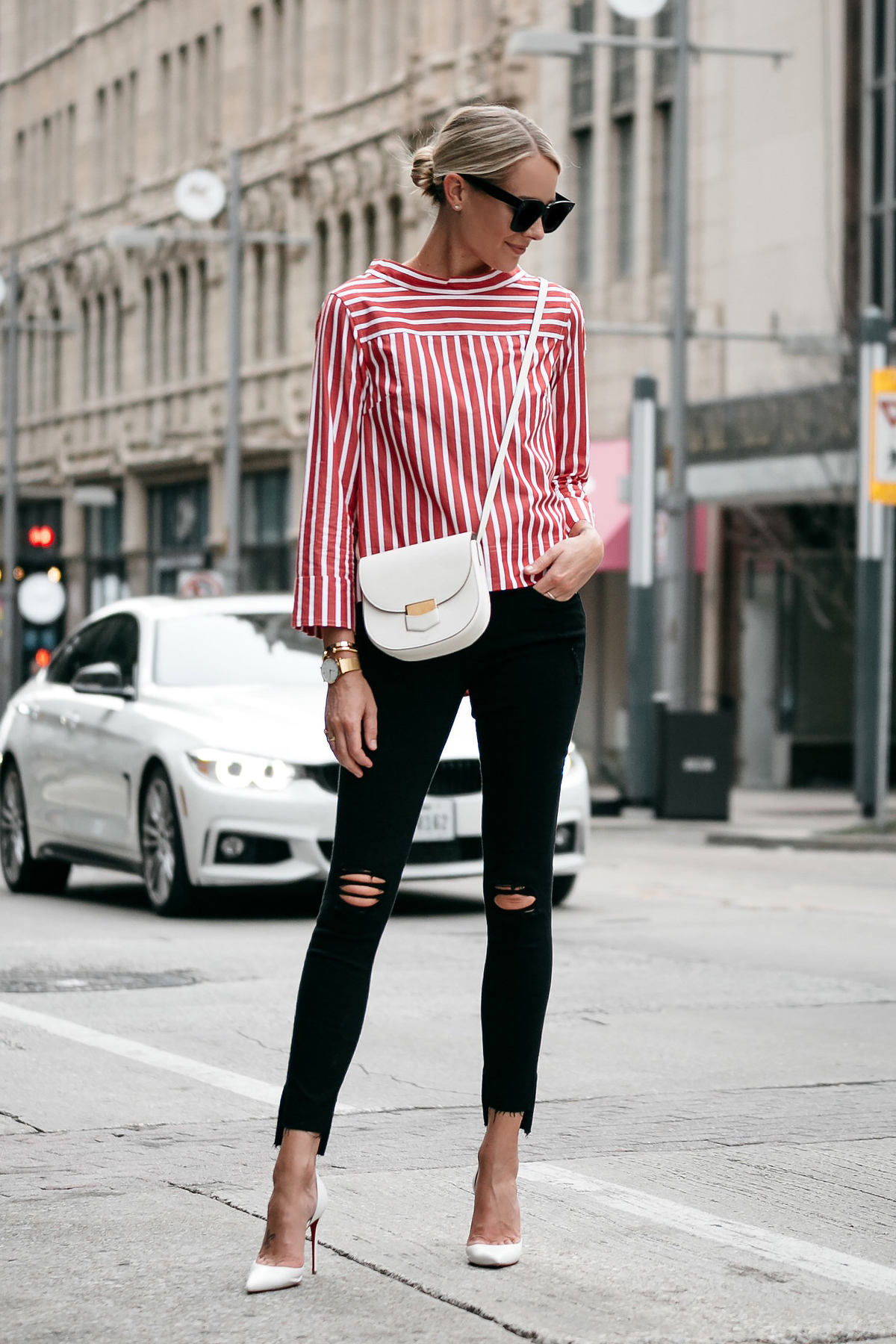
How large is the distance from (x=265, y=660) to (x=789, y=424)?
54.3ft

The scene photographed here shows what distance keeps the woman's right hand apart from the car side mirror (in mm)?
7795

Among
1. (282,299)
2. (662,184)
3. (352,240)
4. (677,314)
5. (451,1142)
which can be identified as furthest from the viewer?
(282,299)

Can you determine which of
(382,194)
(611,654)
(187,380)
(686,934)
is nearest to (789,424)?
(611,654)

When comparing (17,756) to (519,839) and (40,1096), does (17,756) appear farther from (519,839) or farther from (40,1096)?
(519,839)

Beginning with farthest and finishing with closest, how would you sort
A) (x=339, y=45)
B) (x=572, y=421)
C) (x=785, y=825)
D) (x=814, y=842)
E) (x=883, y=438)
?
(x=339, y=45), (x=785, y=825), (x=883, y=438), (x=814, y=842), (x=572, y=421)

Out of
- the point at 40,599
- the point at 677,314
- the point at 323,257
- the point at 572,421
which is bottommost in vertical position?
the point at 572,421

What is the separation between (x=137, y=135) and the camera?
51.6 metres

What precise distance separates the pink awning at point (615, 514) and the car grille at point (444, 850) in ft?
64.5

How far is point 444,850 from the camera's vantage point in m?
11.1

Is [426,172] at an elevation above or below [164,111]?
below

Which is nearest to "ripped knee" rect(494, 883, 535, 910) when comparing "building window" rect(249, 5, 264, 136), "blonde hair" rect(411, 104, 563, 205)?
"blonde hair" rect(411, 104, 563, 205)

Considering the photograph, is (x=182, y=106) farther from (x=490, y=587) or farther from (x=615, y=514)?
(x=490, y=587)

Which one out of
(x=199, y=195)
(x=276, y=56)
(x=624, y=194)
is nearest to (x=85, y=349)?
(x=276, y=56)

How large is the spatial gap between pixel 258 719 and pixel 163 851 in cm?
73
